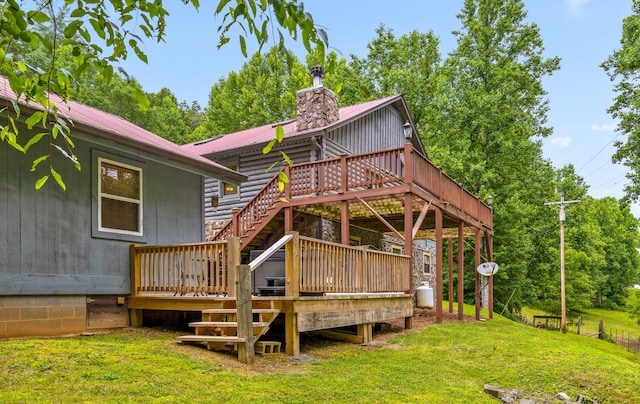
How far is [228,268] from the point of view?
7402mm

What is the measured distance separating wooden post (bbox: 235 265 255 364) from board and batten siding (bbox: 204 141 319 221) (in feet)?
32.0

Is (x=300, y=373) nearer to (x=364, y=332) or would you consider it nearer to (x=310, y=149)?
(x=364, y=332)

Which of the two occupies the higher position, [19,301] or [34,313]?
[19,301]

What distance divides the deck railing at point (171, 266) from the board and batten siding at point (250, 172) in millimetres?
7729

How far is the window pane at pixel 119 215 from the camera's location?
8.56 metres

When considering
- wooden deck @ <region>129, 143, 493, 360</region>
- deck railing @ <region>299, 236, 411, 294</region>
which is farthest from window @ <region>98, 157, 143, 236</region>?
deck railing @ <region>299, 236, 411, 294</region>

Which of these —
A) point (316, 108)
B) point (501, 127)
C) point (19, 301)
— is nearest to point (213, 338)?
point (19, 301)

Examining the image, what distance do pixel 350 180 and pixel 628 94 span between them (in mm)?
16406

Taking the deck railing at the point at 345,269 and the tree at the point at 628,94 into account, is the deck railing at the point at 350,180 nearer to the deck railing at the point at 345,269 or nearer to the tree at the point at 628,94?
the deck railing at the point at 345,269

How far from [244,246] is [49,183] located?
672cm

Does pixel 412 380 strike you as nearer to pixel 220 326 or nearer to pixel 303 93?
pixel 220 326

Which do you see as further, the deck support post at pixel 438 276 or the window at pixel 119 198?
the deck support post at pixel 438 276

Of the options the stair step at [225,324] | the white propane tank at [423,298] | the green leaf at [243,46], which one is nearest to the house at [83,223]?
the stair step at [225,324]

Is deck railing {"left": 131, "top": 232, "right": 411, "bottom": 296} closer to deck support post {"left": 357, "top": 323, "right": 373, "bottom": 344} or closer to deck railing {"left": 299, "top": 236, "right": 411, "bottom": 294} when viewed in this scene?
deck railing {"left": 299, "top": 236, "right": 411, "bottom": 294}
